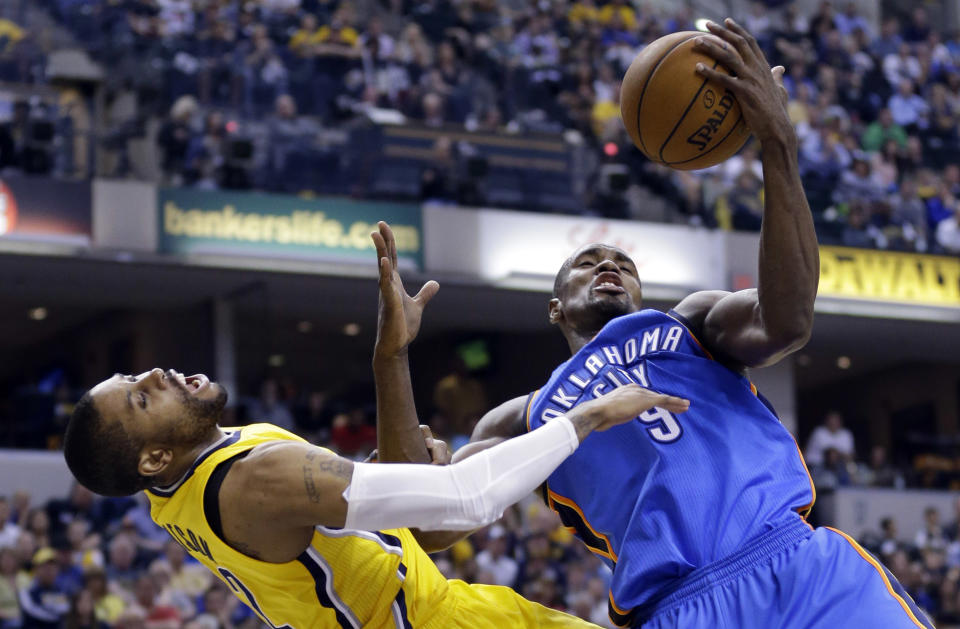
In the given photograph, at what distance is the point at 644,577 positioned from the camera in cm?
405

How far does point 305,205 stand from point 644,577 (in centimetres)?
1161

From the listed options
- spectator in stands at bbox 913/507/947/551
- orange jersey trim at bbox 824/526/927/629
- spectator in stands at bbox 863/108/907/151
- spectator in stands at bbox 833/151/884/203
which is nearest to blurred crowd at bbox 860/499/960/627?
spectator in stands at bbox 913/507/947/551

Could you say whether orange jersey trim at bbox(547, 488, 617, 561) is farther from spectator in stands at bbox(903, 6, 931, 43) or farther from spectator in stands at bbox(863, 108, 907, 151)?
spectator in stands at bbox(903, 6, 931, 43)

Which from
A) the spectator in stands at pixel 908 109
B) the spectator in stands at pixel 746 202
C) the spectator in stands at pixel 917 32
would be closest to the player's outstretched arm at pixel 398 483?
the spectator in stands at pixel 746 202

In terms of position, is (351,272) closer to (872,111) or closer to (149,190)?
(149,190)

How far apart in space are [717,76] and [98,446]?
6.75 feet

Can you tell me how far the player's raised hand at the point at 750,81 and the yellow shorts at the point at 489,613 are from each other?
169 cm

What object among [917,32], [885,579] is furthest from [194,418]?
[917,32]

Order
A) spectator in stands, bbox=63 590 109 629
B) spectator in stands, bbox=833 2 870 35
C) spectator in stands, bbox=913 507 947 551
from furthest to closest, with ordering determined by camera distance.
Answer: spectator in stands, bbox=833 2 870 35 → spectator in stands, bbox=913 507 947 551 → spectator in stands, bbox=63 590 109 629

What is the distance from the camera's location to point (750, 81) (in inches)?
152

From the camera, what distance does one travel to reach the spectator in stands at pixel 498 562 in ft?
41.6

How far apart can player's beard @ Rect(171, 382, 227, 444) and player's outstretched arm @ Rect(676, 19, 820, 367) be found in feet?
5.40

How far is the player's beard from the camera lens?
4.12m

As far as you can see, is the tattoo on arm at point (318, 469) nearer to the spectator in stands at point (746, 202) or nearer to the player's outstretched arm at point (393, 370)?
the player's outstretched arm at point (393, 370)
